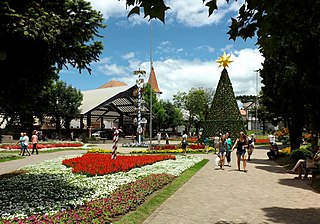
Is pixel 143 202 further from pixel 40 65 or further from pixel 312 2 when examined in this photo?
pixel 312 2

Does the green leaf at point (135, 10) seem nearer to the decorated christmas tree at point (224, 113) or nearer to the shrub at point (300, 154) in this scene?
the shrub at point (300, 154)

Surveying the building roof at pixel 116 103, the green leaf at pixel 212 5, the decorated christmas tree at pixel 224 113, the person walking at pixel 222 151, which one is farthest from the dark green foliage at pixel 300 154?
the building roof at pixel 116 103

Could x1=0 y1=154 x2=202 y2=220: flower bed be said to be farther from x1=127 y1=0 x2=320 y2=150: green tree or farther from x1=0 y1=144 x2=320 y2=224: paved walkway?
x1=127 y1=0 x2=320 y2=150: green tree

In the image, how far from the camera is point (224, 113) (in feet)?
95.1

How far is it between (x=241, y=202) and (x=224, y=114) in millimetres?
21533

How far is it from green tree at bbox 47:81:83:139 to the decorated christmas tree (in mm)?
28078

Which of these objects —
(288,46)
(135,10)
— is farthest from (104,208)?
(288,46)

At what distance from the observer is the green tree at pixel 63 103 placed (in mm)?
50094

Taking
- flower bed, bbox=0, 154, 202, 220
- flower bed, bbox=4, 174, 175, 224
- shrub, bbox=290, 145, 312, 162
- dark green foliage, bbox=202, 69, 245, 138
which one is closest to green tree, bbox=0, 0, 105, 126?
flower bed, bbox=0, 154, 202, 220

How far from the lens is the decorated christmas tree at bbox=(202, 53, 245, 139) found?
2853 cm

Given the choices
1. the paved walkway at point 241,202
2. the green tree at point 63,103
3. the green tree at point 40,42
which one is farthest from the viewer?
the green tree at point 63,103

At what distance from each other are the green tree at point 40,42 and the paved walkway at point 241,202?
→ 4990mm

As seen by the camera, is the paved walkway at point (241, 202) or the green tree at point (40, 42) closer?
the paved walkway at point (241, 202)

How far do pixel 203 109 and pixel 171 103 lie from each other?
11.5 m
